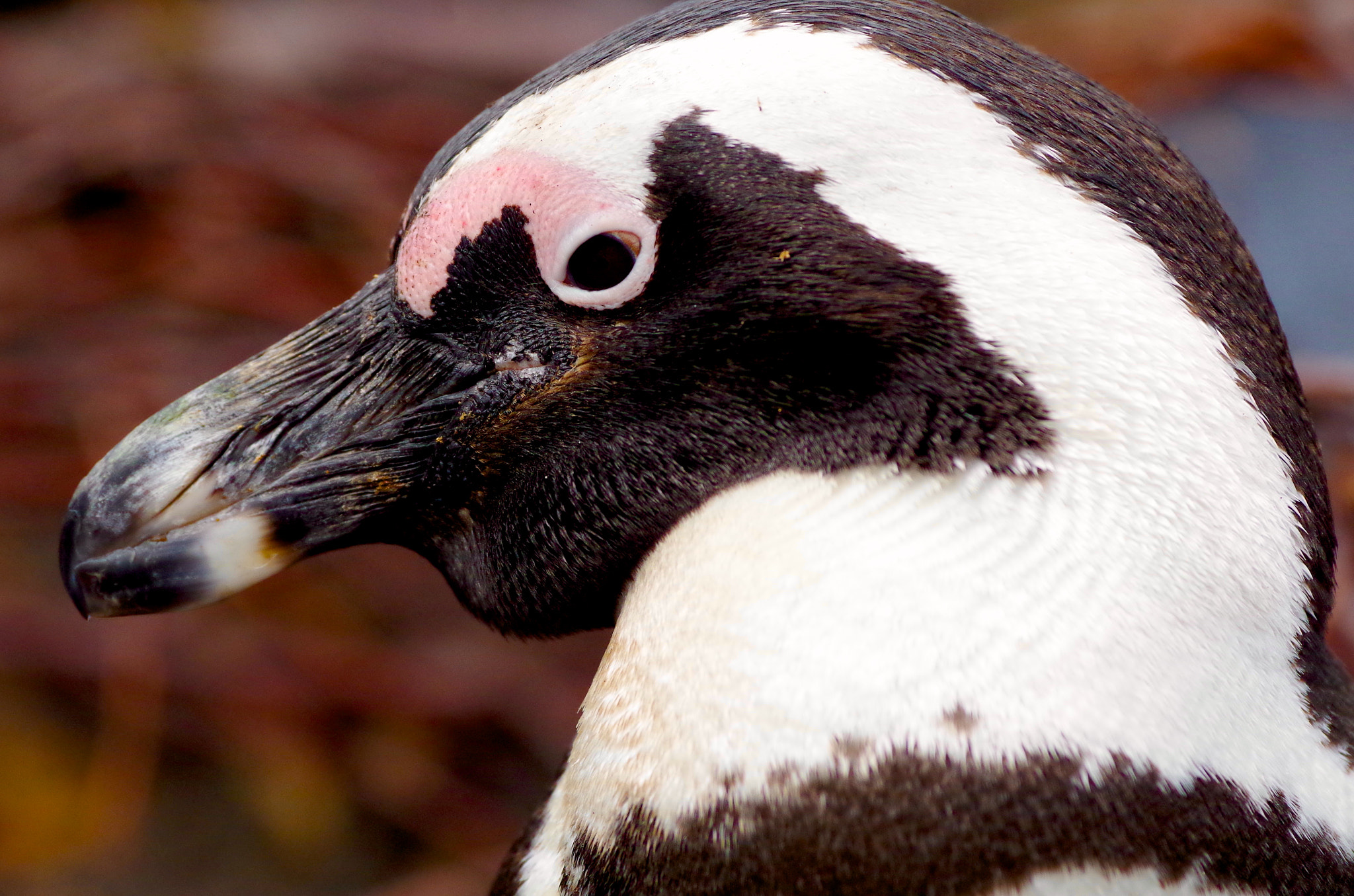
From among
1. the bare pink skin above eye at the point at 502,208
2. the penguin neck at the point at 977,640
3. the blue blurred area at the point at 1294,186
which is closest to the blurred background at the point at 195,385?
the blue blurred area at the point at 1294,186

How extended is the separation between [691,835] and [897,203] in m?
0.46

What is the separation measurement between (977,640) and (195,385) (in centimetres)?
275

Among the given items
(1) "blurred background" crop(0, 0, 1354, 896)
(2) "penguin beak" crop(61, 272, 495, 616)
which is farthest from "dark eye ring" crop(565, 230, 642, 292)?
(1) "blurred background" crop(0, 0, 1354, 896)

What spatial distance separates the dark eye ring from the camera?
987mm

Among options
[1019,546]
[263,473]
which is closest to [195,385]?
[263,473]

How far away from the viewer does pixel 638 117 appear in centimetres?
98

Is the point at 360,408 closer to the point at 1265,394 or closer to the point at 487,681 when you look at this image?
the point at 1265,394

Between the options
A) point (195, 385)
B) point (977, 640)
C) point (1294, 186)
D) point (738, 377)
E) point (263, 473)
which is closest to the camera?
point (977, 640)

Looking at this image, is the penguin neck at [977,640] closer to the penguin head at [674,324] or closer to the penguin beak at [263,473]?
the penguin head at [674,324]

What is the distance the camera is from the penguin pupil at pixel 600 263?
994 millimetres

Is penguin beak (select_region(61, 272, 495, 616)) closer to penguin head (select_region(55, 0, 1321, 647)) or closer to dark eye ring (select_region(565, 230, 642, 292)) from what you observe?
penguin head (select_region(55, 0, 1321, 647))

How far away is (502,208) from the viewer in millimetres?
1027

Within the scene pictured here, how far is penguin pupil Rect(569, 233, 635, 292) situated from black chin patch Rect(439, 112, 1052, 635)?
0.08 feet

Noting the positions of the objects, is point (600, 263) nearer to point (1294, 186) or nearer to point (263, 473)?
point (263, 473)
